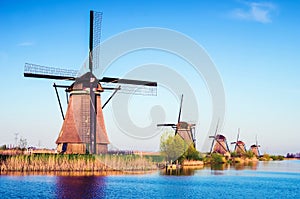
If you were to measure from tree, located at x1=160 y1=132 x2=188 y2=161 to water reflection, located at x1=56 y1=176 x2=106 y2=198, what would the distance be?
19.6 m

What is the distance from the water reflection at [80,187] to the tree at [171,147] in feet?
64.4

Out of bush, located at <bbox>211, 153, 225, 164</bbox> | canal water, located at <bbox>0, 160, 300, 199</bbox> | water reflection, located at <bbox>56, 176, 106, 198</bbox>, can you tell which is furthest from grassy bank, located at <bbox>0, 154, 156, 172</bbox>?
bush, located at <bbox>211, 153, 225, 164</bbox>

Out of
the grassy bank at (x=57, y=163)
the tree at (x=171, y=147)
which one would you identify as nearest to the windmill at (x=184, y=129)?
the tree at (x=171, y=147)

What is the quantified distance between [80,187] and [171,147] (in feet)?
82.8

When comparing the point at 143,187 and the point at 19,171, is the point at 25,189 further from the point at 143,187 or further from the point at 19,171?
the point at 19,171

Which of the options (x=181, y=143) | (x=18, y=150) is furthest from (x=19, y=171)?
(x=181, y=143)

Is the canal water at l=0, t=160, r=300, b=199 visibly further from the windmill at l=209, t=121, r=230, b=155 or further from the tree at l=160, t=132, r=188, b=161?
the windmill at l=209, t=121, r=230, b=155

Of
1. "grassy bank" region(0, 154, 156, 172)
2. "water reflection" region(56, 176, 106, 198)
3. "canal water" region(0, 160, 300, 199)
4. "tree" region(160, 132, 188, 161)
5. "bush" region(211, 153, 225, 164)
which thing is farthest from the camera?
"bush" region(211, 153, 225, 164)

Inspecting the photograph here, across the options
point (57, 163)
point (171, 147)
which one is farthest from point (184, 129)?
point (57, 163)

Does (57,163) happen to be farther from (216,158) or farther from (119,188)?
(216,158)

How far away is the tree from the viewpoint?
49.2 metres

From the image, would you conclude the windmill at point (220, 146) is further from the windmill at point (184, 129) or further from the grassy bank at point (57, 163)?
the grassy bank at point (57, 163)

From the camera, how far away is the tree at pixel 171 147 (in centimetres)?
4925

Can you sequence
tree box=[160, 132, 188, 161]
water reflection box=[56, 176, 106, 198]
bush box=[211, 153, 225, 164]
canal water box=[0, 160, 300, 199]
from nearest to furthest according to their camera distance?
1. water reflection box=[56, 176, 106, 198]
2. canal water box=[0, 160, 300, 199]
3. tree box=[160, 132, 188, 161]
4. bush box=[211, 153, 225, 164]
